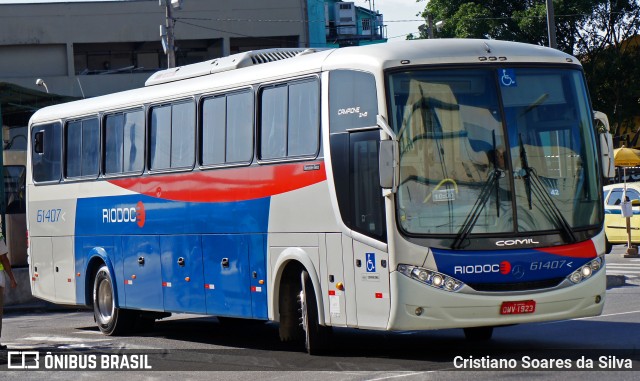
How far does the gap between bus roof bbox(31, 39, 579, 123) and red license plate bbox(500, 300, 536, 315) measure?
2.47 metres

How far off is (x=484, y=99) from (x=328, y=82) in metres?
1.74

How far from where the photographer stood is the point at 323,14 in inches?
2675

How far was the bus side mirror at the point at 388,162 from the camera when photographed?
1180cm

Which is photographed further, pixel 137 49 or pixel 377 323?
pixel 137 49

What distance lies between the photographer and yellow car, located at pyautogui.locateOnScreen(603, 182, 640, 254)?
30250mm

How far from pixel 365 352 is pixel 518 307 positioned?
2.23 meters

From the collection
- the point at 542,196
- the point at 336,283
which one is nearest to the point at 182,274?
the point at 336,283

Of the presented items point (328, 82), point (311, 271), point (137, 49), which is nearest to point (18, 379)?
point (311, 271)

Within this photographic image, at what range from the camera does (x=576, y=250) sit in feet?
40.5

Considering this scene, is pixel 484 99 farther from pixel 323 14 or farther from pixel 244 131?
pixel 323 14

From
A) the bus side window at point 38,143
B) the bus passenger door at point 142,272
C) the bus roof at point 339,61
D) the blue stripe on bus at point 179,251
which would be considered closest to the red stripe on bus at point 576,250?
the bus roof at point 339,61

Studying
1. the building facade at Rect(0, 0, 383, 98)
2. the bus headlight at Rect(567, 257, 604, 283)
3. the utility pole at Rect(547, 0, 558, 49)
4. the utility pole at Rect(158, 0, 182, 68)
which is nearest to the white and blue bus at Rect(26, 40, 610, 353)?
the bus headlight at Rect(567, 257, 604, 283)

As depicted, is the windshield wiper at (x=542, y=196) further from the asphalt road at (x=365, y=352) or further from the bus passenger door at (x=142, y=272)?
the bus passenger door at (x=142, y=272)

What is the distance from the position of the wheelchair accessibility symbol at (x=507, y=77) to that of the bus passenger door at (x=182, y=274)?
4927 millimetres
